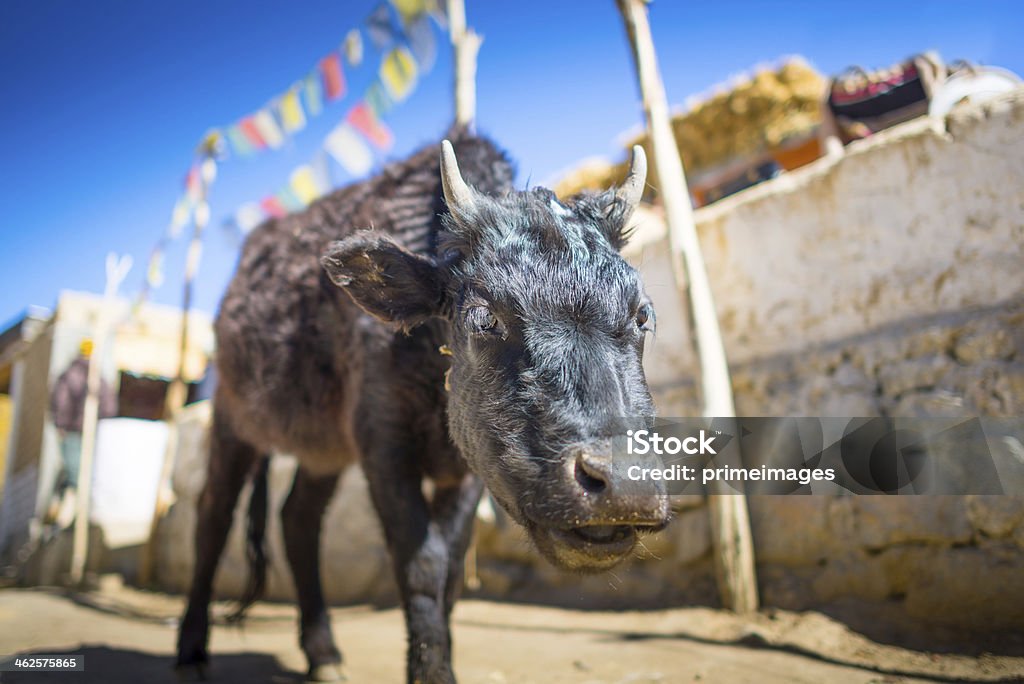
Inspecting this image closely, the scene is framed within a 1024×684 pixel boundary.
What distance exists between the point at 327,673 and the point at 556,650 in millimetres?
1310

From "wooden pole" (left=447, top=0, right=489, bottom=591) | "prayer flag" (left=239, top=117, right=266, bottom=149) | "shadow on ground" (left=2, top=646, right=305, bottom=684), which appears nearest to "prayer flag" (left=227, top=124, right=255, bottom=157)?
"prayer flag" (left=239, top=117, right=266, bottom=149)

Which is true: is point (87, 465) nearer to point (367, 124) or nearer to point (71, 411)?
point (71, 411)

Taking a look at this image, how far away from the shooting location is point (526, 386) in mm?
1912

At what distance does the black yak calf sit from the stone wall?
1.08m

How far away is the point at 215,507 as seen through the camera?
13.3ft

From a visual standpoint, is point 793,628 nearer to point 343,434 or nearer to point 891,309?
point 891,309

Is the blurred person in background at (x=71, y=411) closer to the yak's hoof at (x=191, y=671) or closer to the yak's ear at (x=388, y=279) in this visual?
the yak's hoof at (x=191, y=671)

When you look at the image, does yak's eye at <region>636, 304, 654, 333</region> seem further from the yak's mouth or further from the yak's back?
the yak's back

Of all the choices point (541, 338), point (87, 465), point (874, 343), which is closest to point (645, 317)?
point (541, 338)

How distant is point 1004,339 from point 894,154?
1.30 metres

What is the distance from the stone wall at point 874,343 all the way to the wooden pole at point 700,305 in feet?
0.78

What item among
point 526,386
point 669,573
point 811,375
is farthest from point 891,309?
point 526,386

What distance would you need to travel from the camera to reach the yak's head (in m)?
1.70

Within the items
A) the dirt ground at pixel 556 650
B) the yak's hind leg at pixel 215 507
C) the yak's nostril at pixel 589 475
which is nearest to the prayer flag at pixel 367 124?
the yak's hind leg at pixel 215 507
